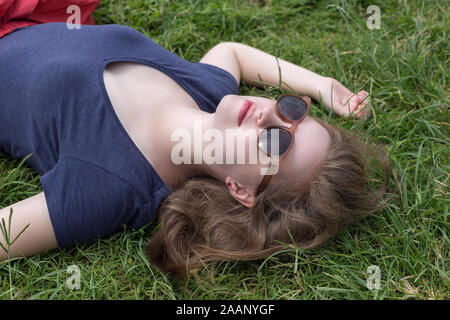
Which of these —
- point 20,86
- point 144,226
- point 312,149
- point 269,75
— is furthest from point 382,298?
point 20,86

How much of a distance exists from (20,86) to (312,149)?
1.66 m

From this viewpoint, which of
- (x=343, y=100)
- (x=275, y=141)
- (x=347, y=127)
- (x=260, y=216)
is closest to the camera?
(x=275, y=141)

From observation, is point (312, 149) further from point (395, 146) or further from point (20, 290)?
point (20, 290)

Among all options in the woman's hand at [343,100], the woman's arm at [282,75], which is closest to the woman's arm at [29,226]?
the woman's arm at [282,75]

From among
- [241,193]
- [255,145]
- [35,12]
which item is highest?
[35,12]

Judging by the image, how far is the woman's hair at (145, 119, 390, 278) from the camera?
237 centimetres

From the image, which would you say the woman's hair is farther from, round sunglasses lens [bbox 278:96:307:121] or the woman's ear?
round sunglasses lens [bbox 278:96:307:121]

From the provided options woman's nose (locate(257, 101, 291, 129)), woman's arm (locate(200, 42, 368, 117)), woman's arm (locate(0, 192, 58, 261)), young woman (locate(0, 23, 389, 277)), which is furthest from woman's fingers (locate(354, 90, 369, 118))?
woman's arm (locate(0, 192, 58, 261))

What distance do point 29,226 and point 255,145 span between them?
1207 millimetres

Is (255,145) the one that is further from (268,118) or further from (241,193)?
(241,193)

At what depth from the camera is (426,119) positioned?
121 inches

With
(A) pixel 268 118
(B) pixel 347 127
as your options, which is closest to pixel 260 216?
(A) pixel 268 118

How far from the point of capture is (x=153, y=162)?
8.21ft
